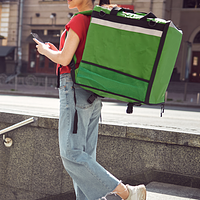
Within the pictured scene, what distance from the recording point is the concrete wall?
3541 millimetres

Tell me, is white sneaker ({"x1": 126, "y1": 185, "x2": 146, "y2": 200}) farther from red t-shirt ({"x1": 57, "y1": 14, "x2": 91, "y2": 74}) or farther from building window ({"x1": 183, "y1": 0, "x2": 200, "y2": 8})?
building window ({"x1": 183, "y1": 0, "x2": 200, "y2": 8})

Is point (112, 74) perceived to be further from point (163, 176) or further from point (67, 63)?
point (163, 176)

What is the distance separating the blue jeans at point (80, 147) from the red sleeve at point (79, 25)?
315 mm

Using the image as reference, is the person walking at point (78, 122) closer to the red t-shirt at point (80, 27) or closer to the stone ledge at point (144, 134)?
the red t-shirt at point (80, 27)

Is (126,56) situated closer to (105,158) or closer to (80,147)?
(80,147)

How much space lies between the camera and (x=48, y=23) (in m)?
28.7

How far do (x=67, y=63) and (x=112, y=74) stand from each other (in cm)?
33

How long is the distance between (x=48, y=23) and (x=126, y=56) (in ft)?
90.6

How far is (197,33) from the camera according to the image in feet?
91.1

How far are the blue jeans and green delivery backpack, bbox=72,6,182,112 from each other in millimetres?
148

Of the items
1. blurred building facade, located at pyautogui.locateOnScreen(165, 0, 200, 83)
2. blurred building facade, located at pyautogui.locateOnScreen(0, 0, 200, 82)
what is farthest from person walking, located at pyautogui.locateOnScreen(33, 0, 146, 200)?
blurred building facade, located at pyautogui.locateOnScreen(165, 0, 200, 83)

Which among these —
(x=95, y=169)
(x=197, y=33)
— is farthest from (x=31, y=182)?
(x=197, y=33)

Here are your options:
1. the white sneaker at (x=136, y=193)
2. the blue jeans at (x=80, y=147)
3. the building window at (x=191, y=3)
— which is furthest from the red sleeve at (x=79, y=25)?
the building window at (x=191, y=3)

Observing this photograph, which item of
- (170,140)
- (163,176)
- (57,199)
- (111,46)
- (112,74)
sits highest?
(111,46)
